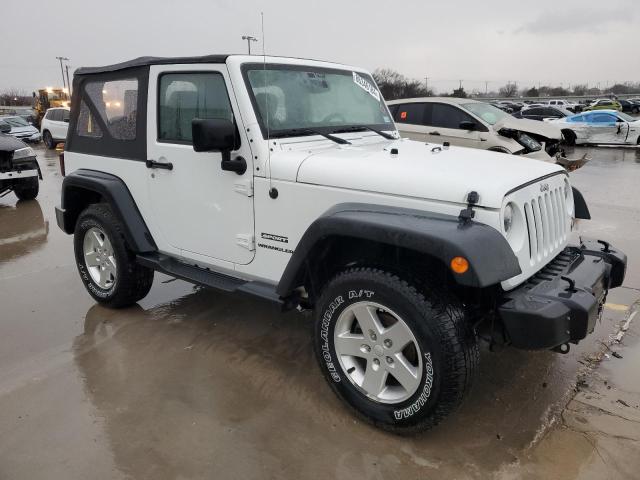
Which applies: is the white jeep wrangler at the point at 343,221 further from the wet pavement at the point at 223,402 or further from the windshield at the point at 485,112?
the windshield at the point at 485,112

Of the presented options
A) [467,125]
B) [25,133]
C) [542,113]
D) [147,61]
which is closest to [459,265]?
[147,61]

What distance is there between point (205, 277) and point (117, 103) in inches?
65.6

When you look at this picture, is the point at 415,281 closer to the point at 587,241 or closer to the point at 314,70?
the point at 587,241

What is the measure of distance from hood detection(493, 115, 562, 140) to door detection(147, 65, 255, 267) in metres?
A: 7.17

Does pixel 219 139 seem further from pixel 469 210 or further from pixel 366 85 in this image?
pixel 366 85

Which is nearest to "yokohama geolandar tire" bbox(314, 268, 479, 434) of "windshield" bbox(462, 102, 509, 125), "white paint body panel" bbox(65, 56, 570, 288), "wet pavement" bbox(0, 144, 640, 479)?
"wet pavement" bbox(0, 144, 640, 479)

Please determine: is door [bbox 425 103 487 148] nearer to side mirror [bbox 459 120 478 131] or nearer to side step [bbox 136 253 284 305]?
side mirror [bbox 459 120 478 131]

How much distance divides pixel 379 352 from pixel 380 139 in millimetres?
1731

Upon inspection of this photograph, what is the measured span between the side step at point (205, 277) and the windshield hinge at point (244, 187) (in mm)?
592

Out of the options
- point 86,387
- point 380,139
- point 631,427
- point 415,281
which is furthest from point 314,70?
point 631,427

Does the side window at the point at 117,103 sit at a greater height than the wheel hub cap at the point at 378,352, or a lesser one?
greater

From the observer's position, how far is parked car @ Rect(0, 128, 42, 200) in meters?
9.01

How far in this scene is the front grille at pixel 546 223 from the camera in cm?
275

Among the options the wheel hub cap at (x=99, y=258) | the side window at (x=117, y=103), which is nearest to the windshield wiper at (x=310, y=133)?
the side window at (x=117, y=103)
